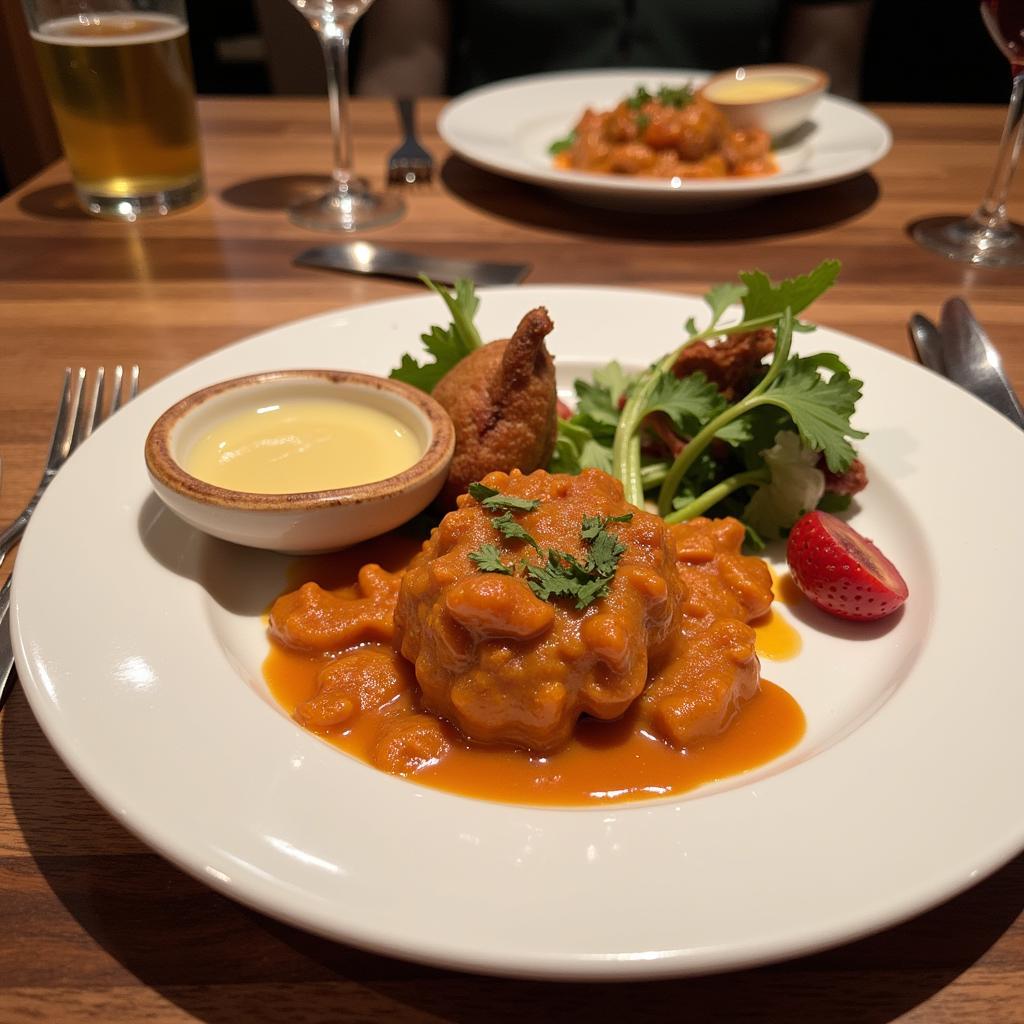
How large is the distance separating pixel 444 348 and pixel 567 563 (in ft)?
3.24

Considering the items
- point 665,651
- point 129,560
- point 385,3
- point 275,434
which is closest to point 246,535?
point 129,560

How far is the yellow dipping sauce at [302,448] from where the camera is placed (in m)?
1.97

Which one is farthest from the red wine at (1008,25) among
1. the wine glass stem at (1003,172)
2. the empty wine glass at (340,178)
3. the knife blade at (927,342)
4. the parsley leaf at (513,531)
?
the parsley leaf at (513,531)

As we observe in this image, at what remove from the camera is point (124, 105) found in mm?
3473

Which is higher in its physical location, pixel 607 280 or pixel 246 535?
pixel 246 535

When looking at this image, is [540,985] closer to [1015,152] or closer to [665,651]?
[665,651]

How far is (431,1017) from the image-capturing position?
1.18m

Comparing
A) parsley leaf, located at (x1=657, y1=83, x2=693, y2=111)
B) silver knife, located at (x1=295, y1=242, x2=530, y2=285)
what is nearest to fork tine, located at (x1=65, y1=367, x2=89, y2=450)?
silver knife, located at (x1=295, y1=242, x2=530, y2=285)

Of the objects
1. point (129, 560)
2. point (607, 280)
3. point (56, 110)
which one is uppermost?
point (56, 110)

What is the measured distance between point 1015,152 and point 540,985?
3.64 metres

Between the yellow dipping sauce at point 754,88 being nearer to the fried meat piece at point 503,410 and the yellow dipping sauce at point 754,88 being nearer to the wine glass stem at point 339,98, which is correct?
the wine glass stem at point 339,98

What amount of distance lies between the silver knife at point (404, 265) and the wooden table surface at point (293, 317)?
6 cm

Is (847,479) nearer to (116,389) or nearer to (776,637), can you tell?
(776,637)

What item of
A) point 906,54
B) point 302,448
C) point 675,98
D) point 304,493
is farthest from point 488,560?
point 906,54
